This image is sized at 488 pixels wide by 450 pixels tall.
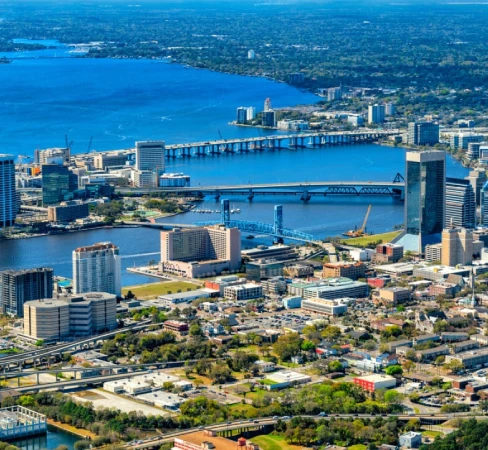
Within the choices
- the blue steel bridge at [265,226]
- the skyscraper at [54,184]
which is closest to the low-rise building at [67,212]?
the skyscraper at [54,184]

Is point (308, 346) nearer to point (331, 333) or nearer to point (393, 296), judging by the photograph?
point (331, 333)

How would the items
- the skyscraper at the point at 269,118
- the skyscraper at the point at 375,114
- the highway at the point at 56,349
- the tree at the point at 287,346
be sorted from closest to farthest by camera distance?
the highway at the point at 56,349, the tree at the point at 287,346, the skyscraper at the point at 375,114, the skyscraper at the point at 269,118

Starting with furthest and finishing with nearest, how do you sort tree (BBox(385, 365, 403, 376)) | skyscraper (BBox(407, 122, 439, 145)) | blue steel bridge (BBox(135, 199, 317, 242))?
skyscraper (BBox(407, 122, 439, 145)) → blue steel bridge (BBox(135, 199, 317, 242)) → tree (BBox(385, 365, 403, 376))

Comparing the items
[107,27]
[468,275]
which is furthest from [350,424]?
[107,27]

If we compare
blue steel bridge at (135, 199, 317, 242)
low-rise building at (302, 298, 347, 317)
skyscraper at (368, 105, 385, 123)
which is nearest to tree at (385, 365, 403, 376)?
low-rise building at (302, 298, 347, 317)

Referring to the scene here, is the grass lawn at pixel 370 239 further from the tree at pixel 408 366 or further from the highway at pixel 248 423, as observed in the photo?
the highway at pixel 248 423

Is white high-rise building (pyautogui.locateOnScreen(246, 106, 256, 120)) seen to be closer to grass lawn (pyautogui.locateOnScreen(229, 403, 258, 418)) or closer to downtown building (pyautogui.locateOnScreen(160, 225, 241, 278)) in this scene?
downtown building (pyautogui.locateOnScreen(160, 225, 241, 278))

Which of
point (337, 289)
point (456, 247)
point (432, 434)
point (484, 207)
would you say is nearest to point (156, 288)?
point (337, 289)
